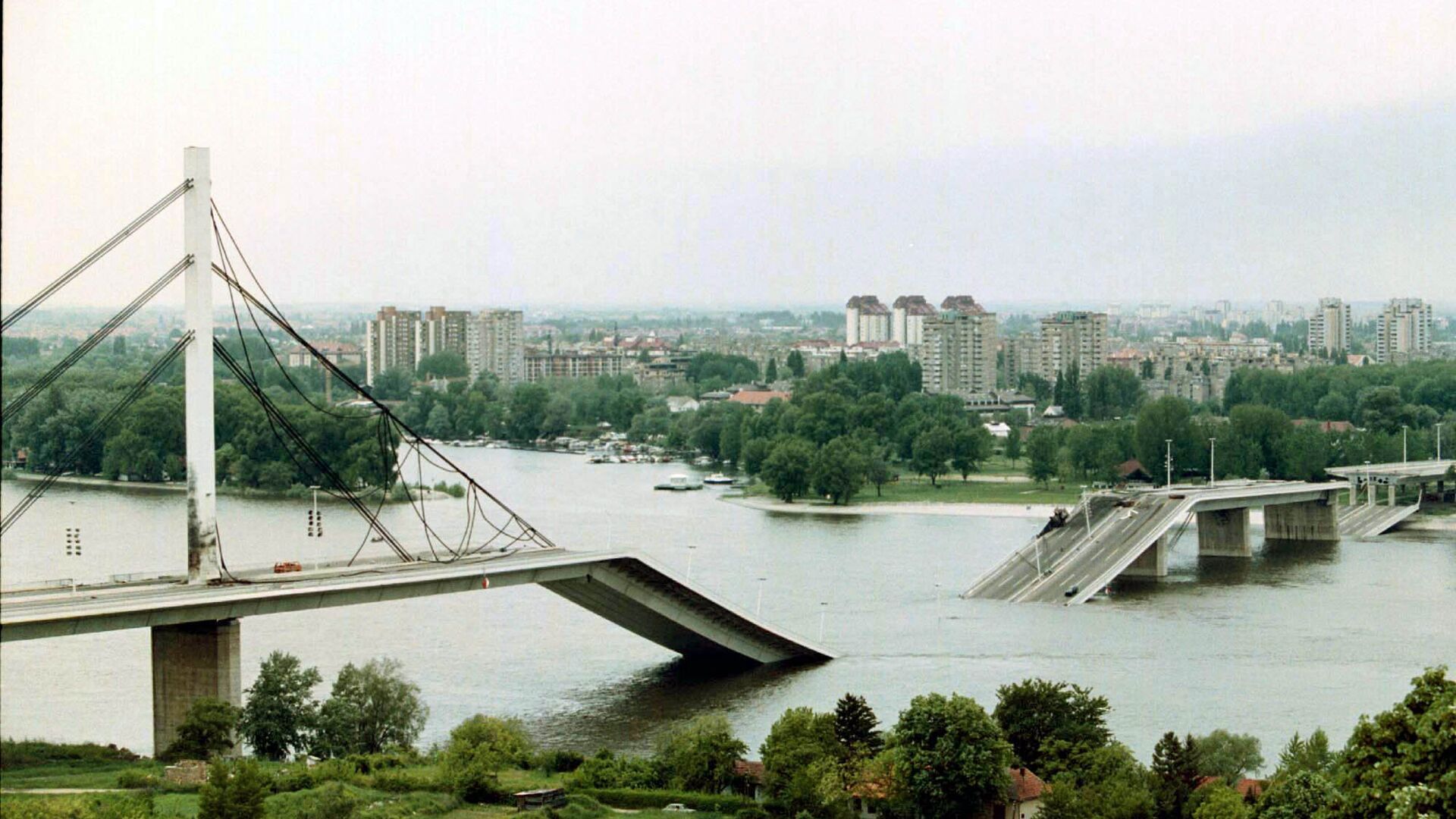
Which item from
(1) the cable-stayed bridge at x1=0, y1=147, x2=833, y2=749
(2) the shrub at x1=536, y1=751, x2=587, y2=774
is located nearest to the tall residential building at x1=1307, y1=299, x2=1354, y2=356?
(1) the cable-stayed bridge at x1=0, y1=147, x2=833, y2=749

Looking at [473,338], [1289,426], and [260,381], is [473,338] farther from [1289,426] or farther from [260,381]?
[1289,426]

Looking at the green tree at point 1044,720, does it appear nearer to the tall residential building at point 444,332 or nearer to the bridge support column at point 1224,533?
the bridge support column at point 1224,533

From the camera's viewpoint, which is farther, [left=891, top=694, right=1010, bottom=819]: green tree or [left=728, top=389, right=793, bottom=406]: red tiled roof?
[left=728, top=389, right=793, bottom=406]: red tiled roof

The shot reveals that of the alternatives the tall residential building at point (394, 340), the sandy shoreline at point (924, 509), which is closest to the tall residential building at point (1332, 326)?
the tall residential building at point (394, 340)

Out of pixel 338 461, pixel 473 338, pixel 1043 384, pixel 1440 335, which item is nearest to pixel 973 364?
pixel 1043 384

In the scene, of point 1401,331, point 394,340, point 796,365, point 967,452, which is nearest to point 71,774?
point 967,452

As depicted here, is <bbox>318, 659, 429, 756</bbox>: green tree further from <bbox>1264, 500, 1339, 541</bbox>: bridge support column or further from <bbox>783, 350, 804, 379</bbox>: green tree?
<bbox>783, 350, 804, 379</bbox>: green tree
